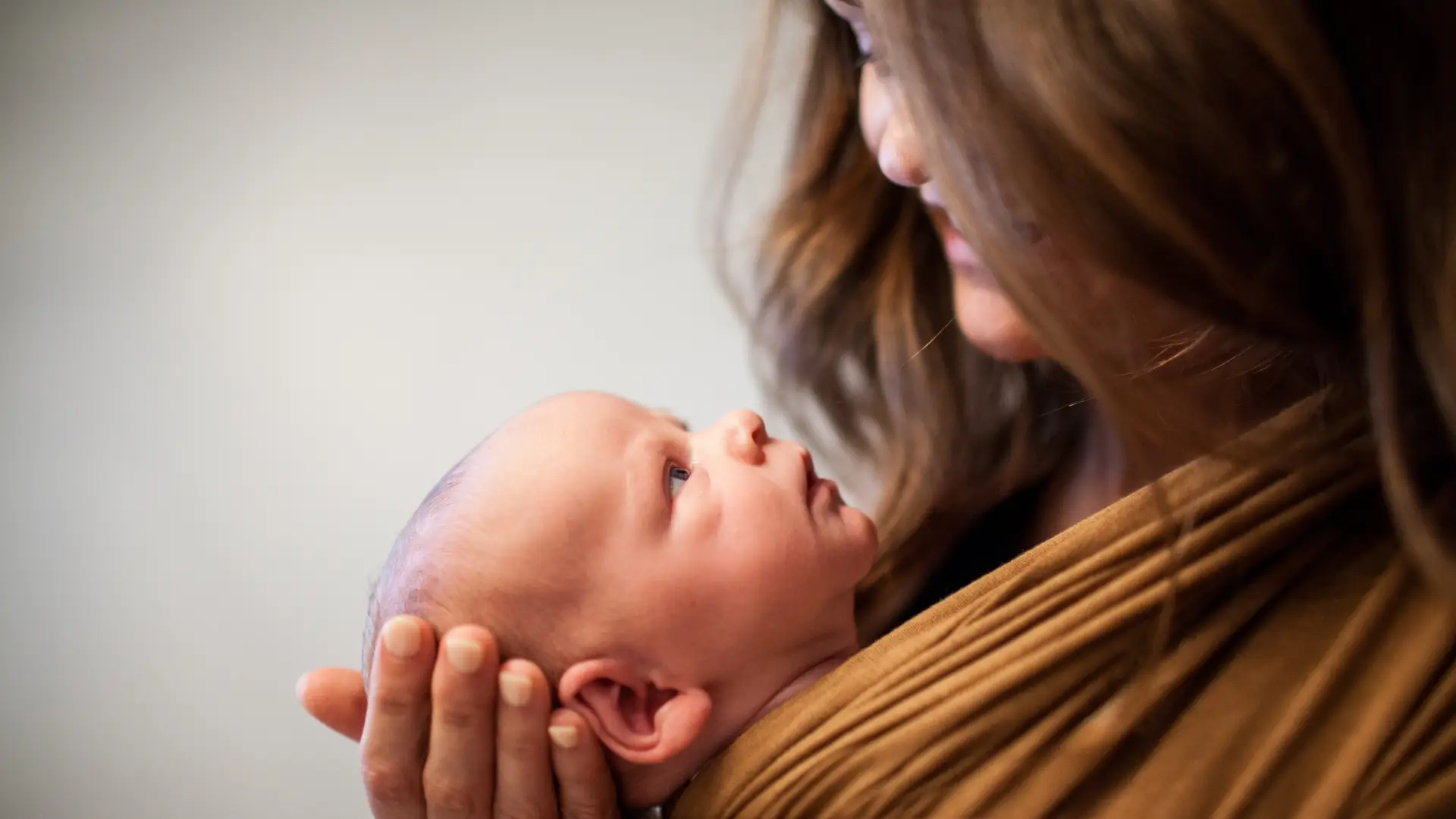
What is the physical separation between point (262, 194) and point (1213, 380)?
112cm

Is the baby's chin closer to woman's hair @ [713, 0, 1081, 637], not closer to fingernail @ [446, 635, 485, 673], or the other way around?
woman's hair @ [713, 0, 1081, 637]

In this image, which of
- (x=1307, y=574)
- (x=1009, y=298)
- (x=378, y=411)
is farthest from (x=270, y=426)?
(x=1307, y=574)

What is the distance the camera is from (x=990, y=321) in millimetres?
660

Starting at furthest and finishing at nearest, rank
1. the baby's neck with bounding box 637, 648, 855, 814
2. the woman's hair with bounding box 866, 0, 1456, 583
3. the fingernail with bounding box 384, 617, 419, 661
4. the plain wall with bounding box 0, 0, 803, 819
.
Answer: the plain wall with bounding box 0, 0, 803, 819 → the baby's neck with bounding box 637, 648, 855, 814 → the fingernail with bounding box 384, 617, 419, 661 → the woman's hair with bounding box 866, 0, 1456, 583

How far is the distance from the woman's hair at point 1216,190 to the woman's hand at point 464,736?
36 centimetres

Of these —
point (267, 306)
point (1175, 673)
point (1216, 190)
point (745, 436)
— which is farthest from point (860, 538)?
point (267, 306)

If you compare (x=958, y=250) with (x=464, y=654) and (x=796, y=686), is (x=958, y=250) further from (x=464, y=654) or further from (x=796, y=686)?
(x=464, y=654)

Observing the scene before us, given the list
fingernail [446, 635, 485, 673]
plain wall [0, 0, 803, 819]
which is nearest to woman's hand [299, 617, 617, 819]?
fingernail [446, 635, 485, 673]

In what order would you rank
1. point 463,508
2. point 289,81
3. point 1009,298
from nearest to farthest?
point 1009,298 < point 463,508 < point 289,81

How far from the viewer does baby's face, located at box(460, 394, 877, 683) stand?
0.59 meters

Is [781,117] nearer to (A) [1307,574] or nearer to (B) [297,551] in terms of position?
(A) [1307,574]

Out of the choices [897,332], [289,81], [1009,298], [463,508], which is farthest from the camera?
[289,81]

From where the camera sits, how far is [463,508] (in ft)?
2.00

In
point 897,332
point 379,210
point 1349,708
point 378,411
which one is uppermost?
point 379,210
